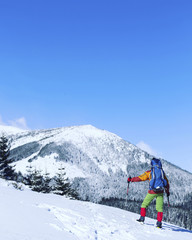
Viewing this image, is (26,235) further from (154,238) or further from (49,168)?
(49,168)

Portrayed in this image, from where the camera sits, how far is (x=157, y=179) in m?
9.62

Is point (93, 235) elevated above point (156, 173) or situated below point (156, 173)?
below

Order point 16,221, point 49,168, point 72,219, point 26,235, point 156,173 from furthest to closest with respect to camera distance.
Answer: point 49,168 < point 156,173 < point 72,219 < point 16,221 < point 26,235

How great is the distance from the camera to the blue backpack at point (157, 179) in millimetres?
9492

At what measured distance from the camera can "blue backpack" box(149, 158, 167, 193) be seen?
9492 millimetres

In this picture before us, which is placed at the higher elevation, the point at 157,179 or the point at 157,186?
the point at 157,179

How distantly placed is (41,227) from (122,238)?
2429 mm

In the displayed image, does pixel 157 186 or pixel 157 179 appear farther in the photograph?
pixel 157 179

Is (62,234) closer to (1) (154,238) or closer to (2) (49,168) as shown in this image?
(1) (154,238)

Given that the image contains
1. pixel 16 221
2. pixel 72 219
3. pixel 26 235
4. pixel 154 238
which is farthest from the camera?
pixel 154 238

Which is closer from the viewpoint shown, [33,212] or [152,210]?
[33,212]

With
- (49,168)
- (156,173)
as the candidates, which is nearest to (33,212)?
(156,173)

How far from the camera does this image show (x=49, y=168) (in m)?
185

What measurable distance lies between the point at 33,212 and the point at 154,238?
386cm
